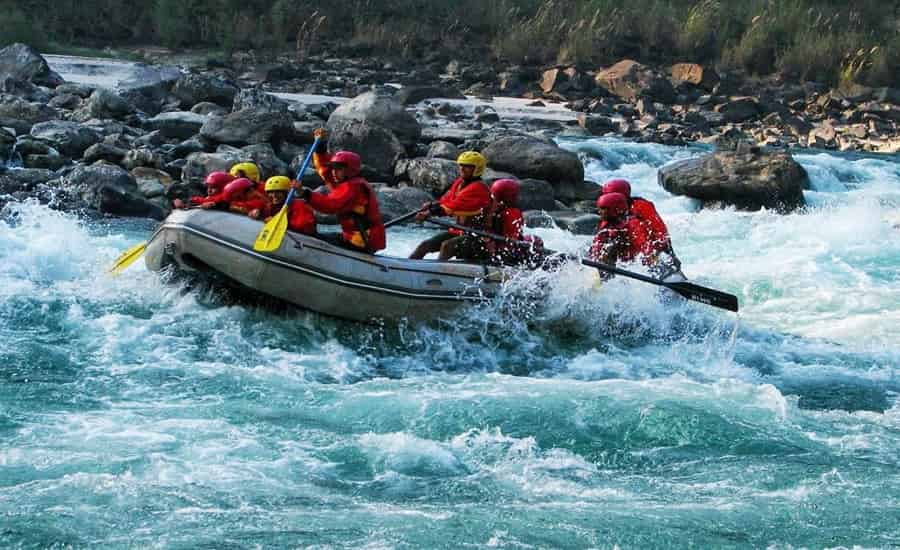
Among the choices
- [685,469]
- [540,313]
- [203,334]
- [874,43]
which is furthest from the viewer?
[874,43]

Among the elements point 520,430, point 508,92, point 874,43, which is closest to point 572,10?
point 508,92

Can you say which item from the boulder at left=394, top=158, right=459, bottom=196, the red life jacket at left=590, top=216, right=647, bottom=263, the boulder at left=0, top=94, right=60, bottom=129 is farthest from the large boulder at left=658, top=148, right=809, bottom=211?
the boulder at left=0, top=94, right=60, bottom=129

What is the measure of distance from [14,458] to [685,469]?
12.4 ft

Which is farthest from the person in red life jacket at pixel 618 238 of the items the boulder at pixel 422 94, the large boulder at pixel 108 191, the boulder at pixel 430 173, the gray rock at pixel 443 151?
the boulder at pixel 422 94

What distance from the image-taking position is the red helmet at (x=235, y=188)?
9.47 meters

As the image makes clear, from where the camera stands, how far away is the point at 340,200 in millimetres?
9391

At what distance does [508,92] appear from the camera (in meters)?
28.3

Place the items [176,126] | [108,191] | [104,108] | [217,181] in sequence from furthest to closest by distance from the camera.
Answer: [104,108], [176,126], [108,191], [217,181]

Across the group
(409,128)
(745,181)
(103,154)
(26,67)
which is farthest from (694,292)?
(26,67)

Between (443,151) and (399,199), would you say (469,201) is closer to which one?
(399,199)

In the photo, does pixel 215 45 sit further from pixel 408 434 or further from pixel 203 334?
pixel 408 434

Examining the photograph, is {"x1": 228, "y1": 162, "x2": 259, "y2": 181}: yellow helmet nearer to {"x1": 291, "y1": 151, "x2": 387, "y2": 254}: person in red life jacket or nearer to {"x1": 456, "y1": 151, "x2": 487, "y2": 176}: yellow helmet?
{"x1": 291, "y1": 151, "x2": 387, "y2": 254}: person in red life jacket

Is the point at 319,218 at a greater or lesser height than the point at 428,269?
lesser

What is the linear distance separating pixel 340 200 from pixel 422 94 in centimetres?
1645
